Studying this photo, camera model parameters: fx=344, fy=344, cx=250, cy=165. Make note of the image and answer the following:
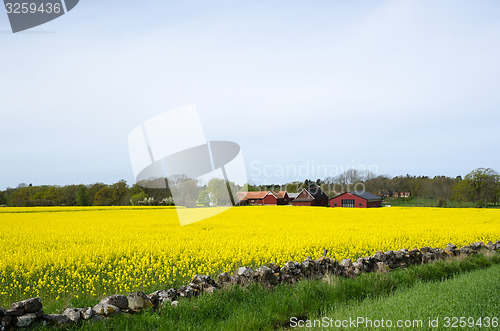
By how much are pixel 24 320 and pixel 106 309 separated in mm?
1190

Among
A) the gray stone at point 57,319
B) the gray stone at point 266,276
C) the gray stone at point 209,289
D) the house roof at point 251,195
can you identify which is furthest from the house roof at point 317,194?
the gray stone at point 57,319

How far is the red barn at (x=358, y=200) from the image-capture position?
67.4 m

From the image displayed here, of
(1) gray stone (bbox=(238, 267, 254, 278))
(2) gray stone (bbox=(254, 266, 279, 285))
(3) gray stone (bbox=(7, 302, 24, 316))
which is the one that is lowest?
(2) gray stone (bbox=(254, 266, 279, 285))

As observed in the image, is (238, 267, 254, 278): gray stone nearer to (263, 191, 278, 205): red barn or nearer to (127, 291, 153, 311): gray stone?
(127, 291, 153, 311): gray stone

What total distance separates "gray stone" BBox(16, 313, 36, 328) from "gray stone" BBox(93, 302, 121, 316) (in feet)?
3.11

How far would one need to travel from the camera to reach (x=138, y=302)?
6.27m

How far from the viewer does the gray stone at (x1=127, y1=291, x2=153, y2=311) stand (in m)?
6.23

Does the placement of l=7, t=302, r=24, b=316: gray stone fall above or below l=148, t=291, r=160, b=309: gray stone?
above

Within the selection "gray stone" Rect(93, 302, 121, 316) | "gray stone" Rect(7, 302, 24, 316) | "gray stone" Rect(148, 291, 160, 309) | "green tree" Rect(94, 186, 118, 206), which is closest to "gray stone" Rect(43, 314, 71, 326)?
"gray stone" Rect(7, 302, 24, 316)

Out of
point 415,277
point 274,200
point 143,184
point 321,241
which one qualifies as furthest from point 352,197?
point 415,277

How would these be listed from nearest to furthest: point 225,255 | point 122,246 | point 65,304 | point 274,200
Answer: point 65,304 < point 225,255 < point 122,246 < point 274,200

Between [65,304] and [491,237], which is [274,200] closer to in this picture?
[491,237]

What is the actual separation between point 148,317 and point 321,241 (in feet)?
33.6

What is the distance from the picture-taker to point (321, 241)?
14977 mm
